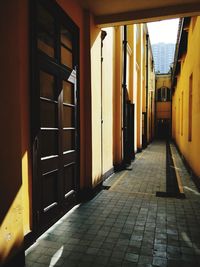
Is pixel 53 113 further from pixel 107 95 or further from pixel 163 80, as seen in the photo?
pixel 163 80

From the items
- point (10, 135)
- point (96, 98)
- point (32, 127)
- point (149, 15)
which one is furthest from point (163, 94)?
point (10, 135)

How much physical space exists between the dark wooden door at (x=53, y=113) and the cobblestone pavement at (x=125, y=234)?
1.35ft

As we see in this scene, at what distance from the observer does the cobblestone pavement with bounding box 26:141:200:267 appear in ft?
10.2

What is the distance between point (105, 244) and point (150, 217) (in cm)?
142

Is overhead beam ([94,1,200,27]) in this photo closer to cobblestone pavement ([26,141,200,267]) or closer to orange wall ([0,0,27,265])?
orange wall ([0,0,27,265])

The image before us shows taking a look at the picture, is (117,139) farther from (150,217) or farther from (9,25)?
(9,25)

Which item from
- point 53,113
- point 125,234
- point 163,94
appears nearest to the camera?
point 125,234

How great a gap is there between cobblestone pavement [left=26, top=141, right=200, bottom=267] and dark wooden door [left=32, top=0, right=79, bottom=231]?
41 centimetres

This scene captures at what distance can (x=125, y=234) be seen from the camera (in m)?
3.84

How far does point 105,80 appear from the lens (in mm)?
7605

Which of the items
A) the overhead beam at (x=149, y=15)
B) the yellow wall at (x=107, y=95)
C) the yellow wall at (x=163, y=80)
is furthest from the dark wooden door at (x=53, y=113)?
the yellow wall at (x=163, y=80)

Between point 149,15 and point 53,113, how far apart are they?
3.48m

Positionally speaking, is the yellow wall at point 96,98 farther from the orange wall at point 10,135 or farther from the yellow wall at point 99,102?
the orange wall at point 10,135

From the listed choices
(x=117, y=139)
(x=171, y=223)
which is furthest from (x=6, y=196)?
(x=117, y=139)
